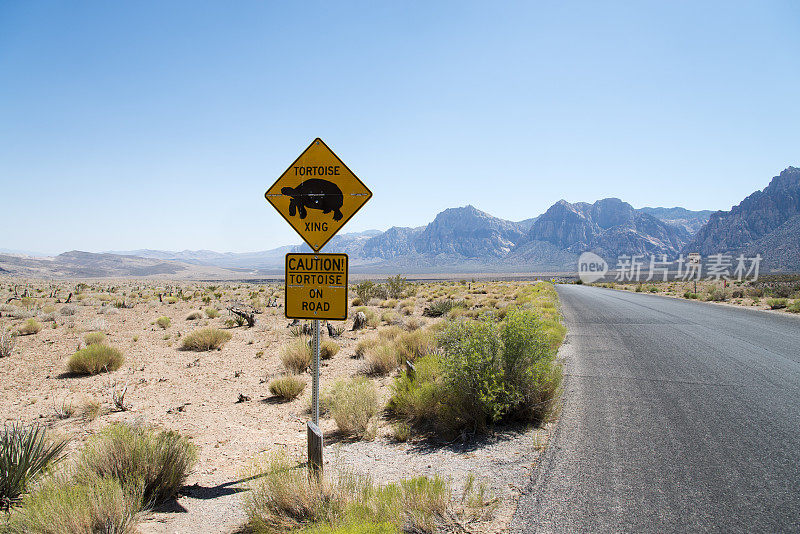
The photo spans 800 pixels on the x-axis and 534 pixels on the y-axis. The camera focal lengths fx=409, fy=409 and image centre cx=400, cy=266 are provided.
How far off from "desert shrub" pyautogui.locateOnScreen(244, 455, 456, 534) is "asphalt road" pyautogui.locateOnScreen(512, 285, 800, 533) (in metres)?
0.70

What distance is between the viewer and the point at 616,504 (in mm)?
3666

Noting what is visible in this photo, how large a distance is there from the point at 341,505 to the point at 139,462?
2.39 meters

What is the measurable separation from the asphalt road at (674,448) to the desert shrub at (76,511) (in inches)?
131

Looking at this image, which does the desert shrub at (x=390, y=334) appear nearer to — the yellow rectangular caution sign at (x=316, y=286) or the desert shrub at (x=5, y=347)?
the yellow rectangular caution sign at (x=316, y=286)

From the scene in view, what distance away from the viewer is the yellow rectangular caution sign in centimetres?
470

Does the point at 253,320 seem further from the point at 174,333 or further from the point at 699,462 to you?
the point at 699,462

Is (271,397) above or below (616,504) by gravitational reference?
below

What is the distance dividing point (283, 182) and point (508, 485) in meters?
4.18

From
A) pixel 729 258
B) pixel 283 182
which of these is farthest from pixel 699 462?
pixel 729 258

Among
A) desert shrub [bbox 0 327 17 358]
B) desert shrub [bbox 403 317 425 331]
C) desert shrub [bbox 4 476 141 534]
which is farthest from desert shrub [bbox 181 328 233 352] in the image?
desert shrub [bbox 4 476 141 534]

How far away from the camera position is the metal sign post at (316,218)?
185 inches

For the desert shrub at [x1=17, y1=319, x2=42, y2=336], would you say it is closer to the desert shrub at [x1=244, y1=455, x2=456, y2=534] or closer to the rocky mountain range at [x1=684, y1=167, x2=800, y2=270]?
the desert shrub at [x1=244, y1=455, x2=456, y2=534]

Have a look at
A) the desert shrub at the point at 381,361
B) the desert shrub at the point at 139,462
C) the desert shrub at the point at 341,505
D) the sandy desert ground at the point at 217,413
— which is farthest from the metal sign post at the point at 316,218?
the desert shrub at the point at 381,361

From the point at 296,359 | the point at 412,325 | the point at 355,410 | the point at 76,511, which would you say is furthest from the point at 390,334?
the point at 76,511
